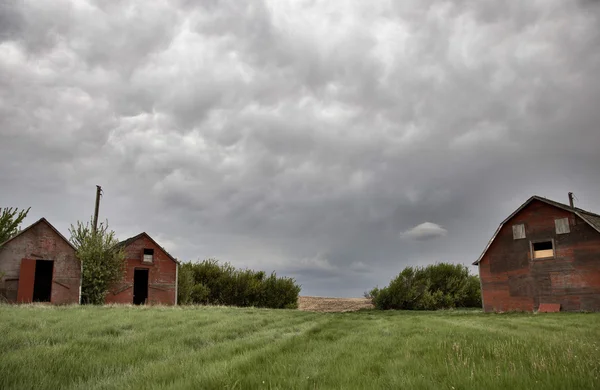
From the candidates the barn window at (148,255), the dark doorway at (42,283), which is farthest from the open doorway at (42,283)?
the barn window at (148,255)

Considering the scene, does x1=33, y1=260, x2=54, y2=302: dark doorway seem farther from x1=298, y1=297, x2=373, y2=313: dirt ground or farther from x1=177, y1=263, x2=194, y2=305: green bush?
x1=298, y1=297, x2=373, y2=313: dirt ground

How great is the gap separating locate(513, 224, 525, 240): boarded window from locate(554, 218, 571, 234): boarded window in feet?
8.29

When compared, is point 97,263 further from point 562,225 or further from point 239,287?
point 562,225

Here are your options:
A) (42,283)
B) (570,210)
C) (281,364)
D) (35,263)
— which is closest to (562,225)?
(570,210)

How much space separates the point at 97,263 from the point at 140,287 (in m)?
9.28

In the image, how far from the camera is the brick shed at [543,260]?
2995cm

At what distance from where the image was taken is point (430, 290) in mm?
50312

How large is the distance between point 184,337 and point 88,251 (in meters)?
28.9

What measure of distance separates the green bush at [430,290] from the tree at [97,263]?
29.3m

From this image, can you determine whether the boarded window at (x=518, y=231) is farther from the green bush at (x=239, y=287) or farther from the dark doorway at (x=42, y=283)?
the dark doorway at (x=42, y=283)

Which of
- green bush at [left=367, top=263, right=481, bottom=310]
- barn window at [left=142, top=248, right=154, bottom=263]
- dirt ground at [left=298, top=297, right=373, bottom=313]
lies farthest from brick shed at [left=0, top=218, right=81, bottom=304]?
green bush at [left=367, top=263, right=481, bottom=310]

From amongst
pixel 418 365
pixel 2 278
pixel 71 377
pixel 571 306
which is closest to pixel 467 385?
pixel 418 365

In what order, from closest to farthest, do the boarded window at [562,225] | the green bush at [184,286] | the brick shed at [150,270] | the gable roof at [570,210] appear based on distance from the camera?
1. the gable roof at [570,210]
2. the boarded window at [562,225]
3. the brick shed at [150,270]
4. the green bush at [184,286]

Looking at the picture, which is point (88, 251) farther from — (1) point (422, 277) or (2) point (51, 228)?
(1) point (422, 277)
